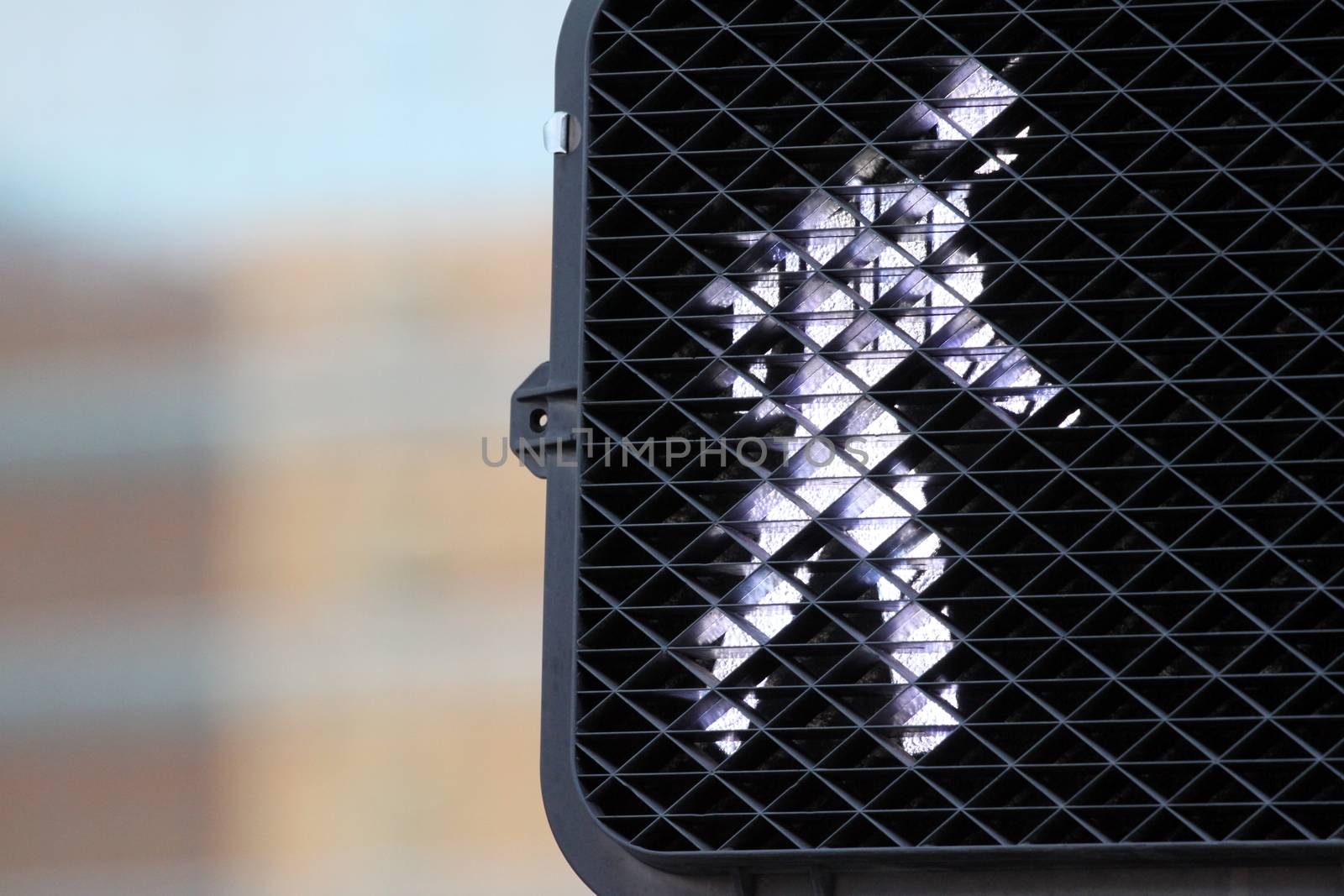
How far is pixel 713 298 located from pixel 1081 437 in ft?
0.83

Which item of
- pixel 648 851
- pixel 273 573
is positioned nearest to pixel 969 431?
pixel 648 851

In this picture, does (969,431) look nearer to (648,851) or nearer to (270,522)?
(648,851)

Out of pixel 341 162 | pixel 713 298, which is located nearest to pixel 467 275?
pixel 341 162

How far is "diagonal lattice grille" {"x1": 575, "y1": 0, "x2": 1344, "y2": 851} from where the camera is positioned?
81 centimetres

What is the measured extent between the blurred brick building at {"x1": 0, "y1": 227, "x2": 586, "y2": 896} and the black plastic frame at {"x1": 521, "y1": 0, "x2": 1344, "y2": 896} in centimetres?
71

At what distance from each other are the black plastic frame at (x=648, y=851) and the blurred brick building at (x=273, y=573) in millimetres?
705

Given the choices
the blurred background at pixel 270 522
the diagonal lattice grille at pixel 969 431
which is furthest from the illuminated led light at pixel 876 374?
the blurred background at pixel 270 522

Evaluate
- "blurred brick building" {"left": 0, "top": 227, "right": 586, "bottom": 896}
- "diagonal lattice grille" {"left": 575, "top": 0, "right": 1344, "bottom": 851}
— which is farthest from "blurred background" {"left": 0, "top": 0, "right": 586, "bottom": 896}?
"diagonal lattice grille" {"left": 575, "top": 0, "right": 1344, "bottom": 851}

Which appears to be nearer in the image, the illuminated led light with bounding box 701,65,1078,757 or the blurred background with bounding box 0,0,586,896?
the illuminated led light with bounding box 701,65,1078,757

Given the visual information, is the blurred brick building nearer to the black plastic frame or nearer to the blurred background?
the blurred background

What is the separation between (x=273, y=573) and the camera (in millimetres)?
1688

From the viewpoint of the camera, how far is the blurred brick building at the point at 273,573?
1593 mm

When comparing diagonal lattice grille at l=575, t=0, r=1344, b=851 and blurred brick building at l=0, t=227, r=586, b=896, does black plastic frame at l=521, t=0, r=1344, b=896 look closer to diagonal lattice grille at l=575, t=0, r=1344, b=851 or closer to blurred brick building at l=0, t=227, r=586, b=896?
diagonal lattice grille at l=575, t=0, r=1344, b=851

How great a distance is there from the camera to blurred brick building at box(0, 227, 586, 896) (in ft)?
5.23
